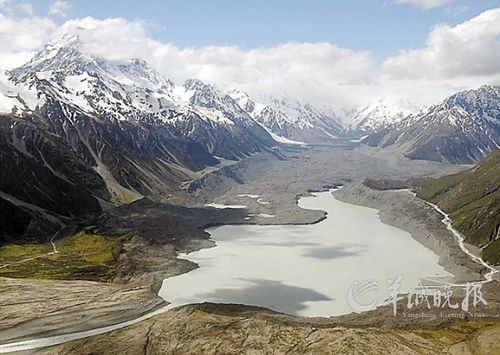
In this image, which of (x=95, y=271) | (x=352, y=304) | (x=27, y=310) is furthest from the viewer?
(x=95, y=271)

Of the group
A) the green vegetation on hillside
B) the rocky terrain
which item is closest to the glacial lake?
the rocky terrain

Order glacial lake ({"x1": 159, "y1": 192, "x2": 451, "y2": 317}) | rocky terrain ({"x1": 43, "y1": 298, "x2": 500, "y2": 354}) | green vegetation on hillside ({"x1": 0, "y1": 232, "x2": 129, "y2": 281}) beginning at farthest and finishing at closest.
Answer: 1. green vegetation on hillside ({"x1": 0, "y1": 232, "x2": 129, "y2": 281})
2. glacial lake ({"x1": 159, "y1": 192, "x2": 451, "y2": 317})
3. rocky terrain ({"x1": 43, "y1": 298, "x2": 500, "y2": 354})

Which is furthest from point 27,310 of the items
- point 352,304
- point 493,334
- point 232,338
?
point 493,334

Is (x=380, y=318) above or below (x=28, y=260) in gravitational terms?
below

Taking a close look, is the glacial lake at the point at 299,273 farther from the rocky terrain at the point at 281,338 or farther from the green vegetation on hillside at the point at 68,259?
the green vegetation on hillside at the point at 68,259

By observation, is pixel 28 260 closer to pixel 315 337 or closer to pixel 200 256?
pixel 200 256

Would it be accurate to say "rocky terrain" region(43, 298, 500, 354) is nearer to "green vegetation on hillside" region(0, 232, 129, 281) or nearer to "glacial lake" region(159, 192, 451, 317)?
"glacial lake" region(159, 192, 451, 317)
